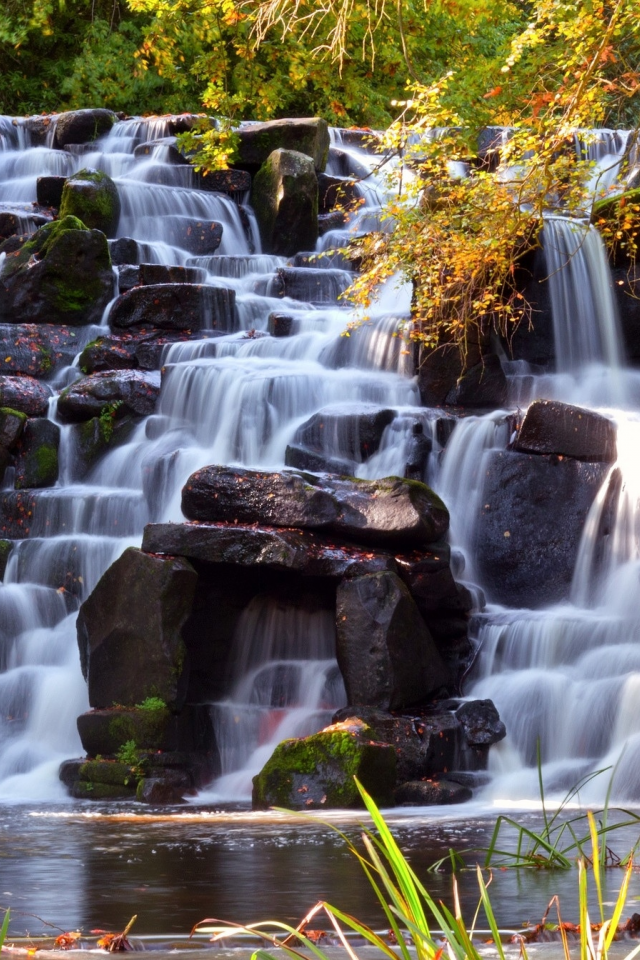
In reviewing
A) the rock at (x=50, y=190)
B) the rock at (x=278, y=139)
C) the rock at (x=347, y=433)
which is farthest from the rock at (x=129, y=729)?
the rock at (x=278, y=139)

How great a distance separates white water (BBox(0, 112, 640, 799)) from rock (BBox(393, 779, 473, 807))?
1.61 ft

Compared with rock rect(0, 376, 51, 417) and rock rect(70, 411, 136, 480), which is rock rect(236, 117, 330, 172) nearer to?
rock rect(0, 376, 51, 417)

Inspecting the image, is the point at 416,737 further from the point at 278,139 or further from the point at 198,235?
the point at 278,139

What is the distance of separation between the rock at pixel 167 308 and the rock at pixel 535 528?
6.29 m

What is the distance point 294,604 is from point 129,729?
1.99m

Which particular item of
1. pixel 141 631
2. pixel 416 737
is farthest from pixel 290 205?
pixel 416 737

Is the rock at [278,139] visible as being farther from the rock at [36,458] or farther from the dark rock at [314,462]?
the dark rock at [314,462]

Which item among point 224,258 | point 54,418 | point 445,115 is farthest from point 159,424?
point 445,115

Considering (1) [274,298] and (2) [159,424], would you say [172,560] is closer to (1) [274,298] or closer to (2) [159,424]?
(2) [159,424]

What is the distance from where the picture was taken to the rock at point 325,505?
11234 mm

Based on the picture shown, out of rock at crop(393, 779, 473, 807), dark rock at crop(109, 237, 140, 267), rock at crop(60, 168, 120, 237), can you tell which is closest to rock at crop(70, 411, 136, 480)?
dark rock at crop(109, 237, 140, 267)

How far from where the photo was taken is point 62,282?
17.7 m

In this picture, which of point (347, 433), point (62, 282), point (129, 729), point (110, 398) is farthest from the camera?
point (62, 282)

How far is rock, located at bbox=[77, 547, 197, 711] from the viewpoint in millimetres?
10789
